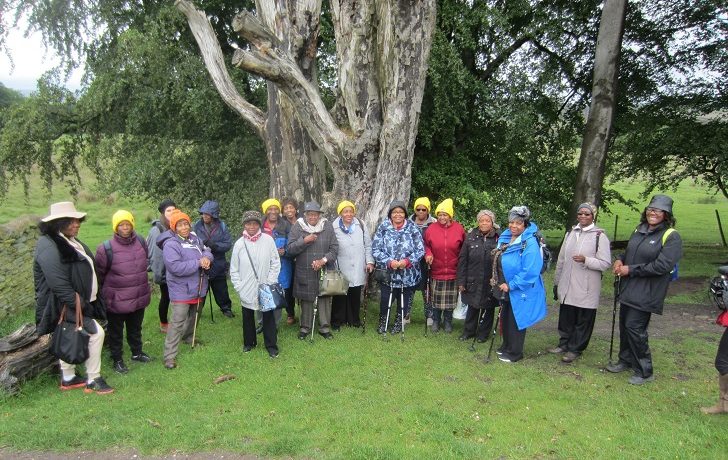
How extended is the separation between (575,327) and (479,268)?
1422mm

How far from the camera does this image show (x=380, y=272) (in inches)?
293

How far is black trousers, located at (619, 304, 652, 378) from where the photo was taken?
228 inches

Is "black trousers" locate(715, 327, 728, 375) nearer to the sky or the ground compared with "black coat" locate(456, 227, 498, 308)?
nearer to the ground

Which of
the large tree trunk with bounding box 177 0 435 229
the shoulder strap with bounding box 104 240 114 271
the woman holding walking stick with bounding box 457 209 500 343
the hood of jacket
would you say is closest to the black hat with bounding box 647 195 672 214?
the woman holding walking stick with bounding box 457 209 500 343

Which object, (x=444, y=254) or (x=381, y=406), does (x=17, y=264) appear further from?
(x=444, y=254)

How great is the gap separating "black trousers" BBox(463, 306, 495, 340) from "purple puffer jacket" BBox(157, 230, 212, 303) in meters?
3.75

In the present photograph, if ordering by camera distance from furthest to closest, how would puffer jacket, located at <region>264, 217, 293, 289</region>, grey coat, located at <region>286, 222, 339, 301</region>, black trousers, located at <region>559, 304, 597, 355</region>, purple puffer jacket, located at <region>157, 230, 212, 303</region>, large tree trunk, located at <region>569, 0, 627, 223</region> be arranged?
large tree trunk, located at <region>569, 0, 627, 223</region> → puffer jacket, located at <region>264, 217, 293, 289</region> → grey coat, located at <region>286, 222, 339, 301</region> → black trousers, located at <region>559, 304, 597, 355</region> → purple puffer jacket, located at <region>157, 230, 212, 303</region>

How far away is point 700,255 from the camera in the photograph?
50.8 ft

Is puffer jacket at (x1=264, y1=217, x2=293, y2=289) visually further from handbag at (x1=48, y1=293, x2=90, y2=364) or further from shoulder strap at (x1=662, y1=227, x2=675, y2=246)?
shoulder strap at (x1=662, y1=227, x2=675, y2=246)

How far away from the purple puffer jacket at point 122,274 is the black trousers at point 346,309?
2.87m

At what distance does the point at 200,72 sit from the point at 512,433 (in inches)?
438

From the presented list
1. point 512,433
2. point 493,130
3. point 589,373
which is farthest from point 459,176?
point 512,433

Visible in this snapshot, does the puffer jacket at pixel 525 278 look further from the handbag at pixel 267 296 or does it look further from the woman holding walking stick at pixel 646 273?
the handbag at pixel 267 296

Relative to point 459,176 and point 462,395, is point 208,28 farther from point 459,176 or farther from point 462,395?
point 462,395
